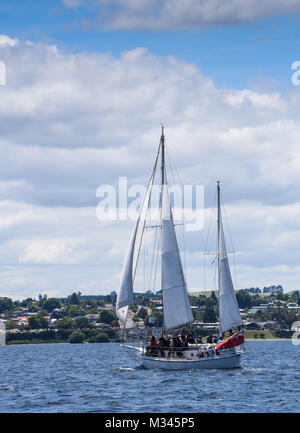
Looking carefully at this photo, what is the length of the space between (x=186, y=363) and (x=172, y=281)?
700 cm

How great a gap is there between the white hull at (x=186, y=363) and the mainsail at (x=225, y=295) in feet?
17.6

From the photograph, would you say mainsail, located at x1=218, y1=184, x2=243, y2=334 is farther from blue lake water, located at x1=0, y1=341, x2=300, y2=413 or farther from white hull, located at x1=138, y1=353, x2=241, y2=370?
white hull, located at x1=138, y1=353, x2=241, y2=370

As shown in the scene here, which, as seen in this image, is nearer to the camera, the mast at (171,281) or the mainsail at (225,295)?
the mast at (171,281)

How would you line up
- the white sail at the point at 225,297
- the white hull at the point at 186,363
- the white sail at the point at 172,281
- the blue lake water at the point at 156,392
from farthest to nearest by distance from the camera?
1. the white sail at the point at 225,297
2. the white sail at the point at 172,281
3. the white hull at the point at 186,363
4. the blue lake water at the point at 156,392

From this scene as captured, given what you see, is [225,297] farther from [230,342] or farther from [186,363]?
[186,363]

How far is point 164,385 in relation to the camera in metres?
56.9

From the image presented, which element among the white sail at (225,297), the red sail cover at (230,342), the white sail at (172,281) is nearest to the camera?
the white sail at (172,281)

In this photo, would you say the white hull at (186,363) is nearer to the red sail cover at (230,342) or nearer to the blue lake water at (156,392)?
the blue lake water at (156,392)

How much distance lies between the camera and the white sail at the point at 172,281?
6856cm

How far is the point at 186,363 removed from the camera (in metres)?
66.9

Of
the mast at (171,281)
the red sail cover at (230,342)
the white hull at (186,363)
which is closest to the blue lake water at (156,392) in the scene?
the white hull at (186,363)

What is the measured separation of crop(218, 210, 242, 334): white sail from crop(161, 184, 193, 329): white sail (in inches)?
249
